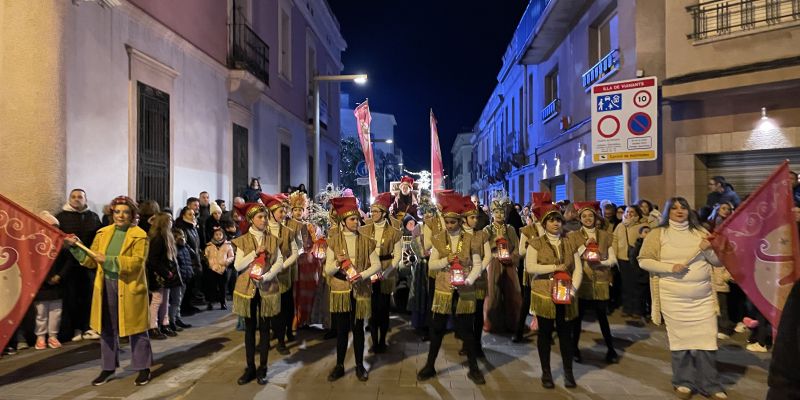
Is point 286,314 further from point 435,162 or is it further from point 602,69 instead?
point 602,69

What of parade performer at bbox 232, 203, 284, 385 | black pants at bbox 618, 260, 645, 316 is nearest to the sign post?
black pants at bbox 618, 260, 645, 316

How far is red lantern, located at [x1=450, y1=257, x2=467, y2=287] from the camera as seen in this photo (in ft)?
17.4

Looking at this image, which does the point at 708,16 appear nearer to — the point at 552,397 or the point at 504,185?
the point at 552,397

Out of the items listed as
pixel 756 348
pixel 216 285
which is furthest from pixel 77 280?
pixel 756 348

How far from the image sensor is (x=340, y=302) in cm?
557

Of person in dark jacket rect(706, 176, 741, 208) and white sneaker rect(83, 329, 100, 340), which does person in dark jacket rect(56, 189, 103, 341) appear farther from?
person in dark jacket rect(706, 176, 741, 208)

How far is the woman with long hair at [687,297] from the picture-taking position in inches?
197

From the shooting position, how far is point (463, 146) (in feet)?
227

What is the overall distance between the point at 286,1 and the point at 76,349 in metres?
14.9

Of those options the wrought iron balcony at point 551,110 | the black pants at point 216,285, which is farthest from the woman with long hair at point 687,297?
the wrought iron balcony at point 551,110

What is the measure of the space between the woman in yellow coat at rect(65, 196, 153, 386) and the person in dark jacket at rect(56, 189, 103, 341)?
6.70 ft

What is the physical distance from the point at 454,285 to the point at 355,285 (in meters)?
1.11

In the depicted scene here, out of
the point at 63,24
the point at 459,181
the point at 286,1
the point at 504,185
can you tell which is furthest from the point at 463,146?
the point at 63,24

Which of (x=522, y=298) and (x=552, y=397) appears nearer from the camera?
(x=552, y=397)
